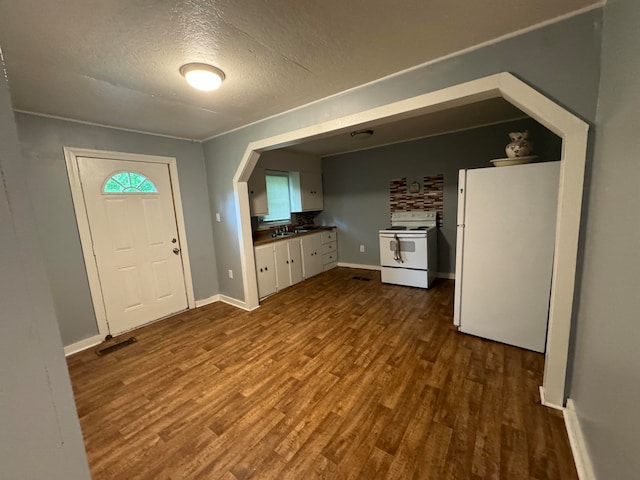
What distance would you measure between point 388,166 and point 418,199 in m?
0.79

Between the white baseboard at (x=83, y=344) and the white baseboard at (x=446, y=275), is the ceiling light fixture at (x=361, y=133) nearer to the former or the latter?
the white baseboard at (x=446, y=275)

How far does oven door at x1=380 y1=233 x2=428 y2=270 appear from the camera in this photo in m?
3.69

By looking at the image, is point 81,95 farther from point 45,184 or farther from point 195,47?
point 195,47

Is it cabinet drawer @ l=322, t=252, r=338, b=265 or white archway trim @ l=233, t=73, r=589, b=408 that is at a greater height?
white archway trim @ l=233, t=73, r=589, b=408

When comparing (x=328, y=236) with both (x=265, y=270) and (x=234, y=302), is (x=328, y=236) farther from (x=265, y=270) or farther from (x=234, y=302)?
(x=234, y=302)

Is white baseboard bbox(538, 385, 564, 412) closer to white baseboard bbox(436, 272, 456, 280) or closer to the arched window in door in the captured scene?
white baseboard bbox(436, 272, 456, 280)

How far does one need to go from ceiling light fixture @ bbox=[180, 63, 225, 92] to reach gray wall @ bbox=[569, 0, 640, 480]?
207 centimetres

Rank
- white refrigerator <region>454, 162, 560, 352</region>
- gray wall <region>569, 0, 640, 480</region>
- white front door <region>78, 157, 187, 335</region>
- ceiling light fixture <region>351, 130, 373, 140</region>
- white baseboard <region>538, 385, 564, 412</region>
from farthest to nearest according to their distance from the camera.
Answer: ceiling light fixture <region>351, 130, 373, 140</region>, white front door <region>78, 157, 187, 335</region>, white refrigerator <region>454, 162, 560, 352</region>, white baseboard <region>538, 385, 564, 412</region>, gray wall <region>569, 0, 640, 480</region>

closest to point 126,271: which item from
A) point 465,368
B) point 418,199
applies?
point 465,368

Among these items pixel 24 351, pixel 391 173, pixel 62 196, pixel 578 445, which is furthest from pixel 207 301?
pixel 578 445

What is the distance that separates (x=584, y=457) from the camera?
1.31 meters

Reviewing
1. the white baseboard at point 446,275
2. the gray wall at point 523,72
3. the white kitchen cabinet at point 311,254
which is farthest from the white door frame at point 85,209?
the white baseboard at point 446,275

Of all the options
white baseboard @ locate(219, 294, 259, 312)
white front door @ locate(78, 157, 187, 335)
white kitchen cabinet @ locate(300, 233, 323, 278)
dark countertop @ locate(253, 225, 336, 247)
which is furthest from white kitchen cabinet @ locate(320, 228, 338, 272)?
white front door @ locate(78, 157, 187, 335)

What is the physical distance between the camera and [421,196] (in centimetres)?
430
